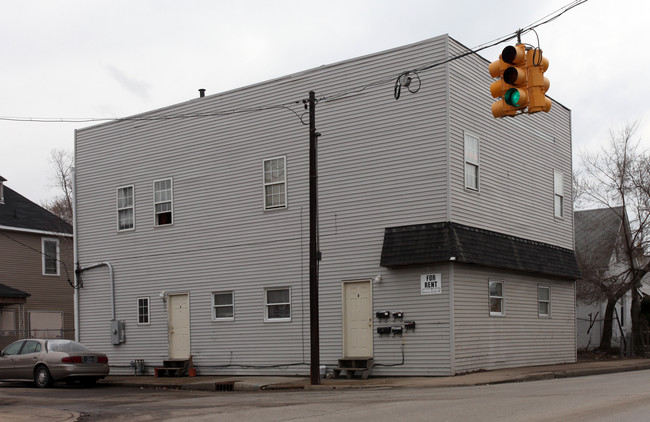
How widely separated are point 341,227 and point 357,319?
2.55 meters

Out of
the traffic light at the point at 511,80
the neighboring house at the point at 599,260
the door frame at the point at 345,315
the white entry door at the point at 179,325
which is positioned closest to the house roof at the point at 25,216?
the white entry door at the point at 179,325

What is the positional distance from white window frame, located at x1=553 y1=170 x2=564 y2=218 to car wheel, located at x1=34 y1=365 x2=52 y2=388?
16.3 metres

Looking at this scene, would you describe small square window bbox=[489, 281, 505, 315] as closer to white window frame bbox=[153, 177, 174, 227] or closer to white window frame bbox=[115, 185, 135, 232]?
white window frame bbox=[153, 177, 174, 227]

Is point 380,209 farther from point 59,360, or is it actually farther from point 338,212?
point 59,360

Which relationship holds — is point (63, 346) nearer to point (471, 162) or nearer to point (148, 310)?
point (148, 310)

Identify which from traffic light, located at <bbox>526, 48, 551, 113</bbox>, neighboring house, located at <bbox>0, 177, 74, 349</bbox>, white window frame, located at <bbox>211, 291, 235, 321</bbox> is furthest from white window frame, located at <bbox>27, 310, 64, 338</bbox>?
traffic light, located at <bbox>526, 48, 551, 113</bbox>

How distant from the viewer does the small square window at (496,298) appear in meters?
21.5

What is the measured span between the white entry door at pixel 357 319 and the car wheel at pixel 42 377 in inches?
335

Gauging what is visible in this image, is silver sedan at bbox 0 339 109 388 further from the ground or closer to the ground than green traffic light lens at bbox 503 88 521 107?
closer to the ground

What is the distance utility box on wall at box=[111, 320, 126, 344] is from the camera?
2611cm

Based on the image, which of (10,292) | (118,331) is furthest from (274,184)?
(10,292)

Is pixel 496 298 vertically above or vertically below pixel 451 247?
below

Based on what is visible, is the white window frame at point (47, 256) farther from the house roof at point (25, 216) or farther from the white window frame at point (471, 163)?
the white window frame at point (471, 163)

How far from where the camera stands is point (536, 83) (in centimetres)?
1121
